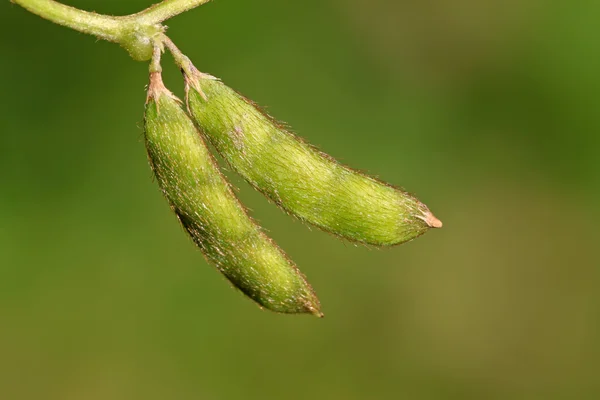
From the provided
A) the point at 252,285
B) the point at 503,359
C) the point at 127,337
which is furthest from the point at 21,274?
the point at 503,359

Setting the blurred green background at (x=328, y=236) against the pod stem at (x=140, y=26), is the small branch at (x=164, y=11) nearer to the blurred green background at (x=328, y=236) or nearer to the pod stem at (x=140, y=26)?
the pod stem at (x=140, y=26)

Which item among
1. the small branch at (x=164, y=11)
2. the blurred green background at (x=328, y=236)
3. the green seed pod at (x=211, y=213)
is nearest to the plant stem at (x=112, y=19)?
the small branch at (x=164, y=11)

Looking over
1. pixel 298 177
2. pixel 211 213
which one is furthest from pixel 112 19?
pixel 298 177

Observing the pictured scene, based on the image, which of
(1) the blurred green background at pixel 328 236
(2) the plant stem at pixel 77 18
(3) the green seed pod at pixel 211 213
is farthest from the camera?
(1) the blurred green background at pixel 328 236

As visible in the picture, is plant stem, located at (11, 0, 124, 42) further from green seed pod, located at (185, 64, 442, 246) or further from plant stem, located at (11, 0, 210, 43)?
green seed pod, located at (185, 64, 442, 246)

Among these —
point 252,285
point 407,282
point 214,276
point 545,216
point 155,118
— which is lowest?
point 252,285

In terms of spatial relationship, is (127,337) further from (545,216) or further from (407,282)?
(545,216)

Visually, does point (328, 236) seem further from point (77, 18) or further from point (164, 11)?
point (77, 18)

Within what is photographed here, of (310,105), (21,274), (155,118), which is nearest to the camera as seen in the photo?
(155,118)

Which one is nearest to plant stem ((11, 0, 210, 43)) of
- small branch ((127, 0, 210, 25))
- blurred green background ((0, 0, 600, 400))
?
small branch ((127, 0, 210, 25))
